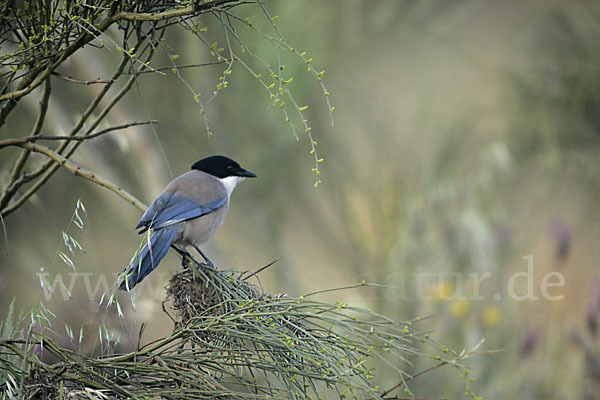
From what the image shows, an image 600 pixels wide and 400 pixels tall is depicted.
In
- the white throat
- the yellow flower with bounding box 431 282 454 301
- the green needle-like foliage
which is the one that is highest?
the white throat

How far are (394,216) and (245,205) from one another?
0.73 m

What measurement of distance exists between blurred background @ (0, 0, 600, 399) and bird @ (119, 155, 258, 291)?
104cm

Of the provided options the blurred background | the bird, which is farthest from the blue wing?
the blurred background

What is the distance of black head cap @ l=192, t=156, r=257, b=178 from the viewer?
76.4 inches

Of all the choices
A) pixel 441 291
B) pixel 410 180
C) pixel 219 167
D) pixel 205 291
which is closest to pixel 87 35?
pixel 205 291

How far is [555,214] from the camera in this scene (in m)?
3.77

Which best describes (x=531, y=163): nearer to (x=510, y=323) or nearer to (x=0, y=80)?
(x=510, y=323)

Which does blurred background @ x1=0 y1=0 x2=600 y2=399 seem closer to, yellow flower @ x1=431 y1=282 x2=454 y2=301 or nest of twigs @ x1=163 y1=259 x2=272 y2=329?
yellow flower @ x1=431 y1=282 x2=454 y2=301

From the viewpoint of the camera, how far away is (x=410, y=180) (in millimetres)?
3691

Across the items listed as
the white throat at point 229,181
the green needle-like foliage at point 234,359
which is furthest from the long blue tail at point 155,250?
the white throat at point 229,181

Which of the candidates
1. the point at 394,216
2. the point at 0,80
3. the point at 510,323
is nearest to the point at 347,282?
the point at 394,216

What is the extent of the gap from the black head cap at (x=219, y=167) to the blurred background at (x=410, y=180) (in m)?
1.01

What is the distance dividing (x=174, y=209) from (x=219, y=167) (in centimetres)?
37

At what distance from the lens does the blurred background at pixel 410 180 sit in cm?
296
